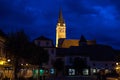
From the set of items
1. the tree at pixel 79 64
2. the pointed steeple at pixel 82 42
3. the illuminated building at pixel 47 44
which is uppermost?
the pointed steeple at pixel 82 42

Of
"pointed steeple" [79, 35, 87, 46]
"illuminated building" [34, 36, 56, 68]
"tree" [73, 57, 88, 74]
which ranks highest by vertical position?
"pointed steeple" [79, 35, 87, 46]

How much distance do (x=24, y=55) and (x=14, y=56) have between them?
5.54ft

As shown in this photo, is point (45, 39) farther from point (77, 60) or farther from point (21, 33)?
point (21, 33)

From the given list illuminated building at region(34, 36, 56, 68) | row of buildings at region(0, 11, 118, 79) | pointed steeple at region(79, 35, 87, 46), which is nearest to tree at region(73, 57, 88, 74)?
row of buildings at region(0, 11, 118, 79)

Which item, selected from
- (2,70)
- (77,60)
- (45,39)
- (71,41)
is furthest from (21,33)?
(71,41)

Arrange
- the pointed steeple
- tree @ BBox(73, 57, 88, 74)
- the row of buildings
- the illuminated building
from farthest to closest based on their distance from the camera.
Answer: the pointed steeple → the illuminated building → the row of buildings → tree @ BBox(73, 57, 88, 74)

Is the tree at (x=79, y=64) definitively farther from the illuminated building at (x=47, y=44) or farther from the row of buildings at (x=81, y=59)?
the illuminated building at (x=47, y=44)

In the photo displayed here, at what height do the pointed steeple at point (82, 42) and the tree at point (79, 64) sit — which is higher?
the pointed steeple at point (82, 42)

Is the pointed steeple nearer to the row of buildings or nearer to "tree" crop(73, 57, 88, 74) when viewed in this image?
the row of buildings

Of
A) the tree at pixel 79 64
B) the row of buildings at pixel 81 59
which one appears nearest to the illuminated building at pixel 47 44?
the row of buildings at pixel 81 59

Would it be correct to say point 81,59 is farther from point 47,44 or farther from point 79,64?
point 47,44

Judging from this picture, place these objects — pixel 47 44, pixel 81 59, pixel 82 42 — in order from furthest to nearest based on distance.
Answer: pixel 82 42, pixel 47 44, pixel 81 59

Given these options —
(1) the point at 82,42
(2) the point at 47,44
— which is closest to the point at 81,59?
(2) the point at 47,44

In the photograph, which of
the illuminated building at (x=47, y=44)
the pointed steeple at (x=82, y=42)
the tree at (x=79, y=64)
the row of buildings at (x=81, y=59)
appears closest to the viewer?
the tree at (x=79, y=64)
